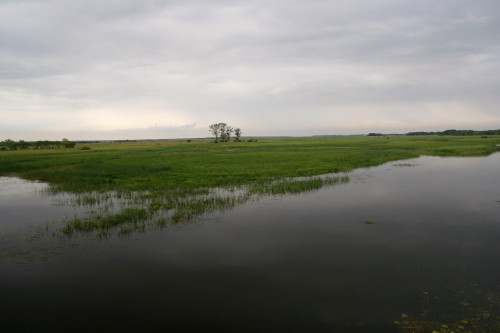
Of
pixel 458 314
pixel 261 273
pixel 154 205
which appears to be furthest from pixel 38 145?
pixel 458 314

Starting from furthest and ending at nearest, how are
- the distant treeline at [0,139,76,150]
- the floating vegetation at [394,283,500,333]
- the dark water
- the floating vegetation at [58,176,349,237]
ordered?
the distant treeline at [0,139,76,150]
the floating vegetation at [58,176,349,237]
the dark water
the floating vegetation at [394,283,500,333]

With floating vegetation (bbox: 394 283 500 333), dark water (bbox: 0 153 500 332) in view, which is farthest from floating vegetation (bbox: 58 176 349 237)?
floating vegetation (bbox: 394 283 500 333)

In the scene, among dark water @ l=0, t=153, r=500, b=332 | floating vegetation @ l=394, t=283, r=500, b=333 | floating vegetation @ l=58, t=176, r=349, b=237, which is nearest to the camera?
floating vegetation @ l=394, t=283, r=500, b=333

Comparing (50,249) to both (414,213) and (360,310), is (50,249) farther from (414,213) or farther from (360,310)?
(414,213)

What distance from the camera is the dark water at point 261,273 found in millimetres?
7688

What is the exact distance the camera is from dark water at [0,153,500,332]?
769 centimetres

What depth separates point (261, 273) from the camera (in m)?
9.95

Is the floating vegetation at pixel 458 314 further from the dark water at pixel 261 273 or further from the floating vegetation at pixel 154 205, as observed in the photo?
the floating vegetation at pixel 154 205

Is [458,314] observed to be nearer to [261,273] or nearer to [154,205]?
[261,273]

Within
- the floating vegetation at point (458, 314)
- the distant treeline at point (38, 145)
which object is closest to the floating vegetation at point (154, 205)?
the floating vegetation at point (458, 314)

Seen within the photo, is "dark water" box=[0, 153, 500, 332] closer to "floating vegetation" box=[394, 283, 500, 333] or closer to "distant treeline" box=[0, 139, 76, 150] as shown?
"floating vegetation" box=[394, 283, 500, 333]

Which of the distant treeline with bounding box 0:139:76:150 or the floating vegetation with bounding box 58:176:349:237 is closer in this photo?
the floating vegetation with bounding box 58:176:349:237

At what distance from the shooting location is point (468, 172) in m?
31.7

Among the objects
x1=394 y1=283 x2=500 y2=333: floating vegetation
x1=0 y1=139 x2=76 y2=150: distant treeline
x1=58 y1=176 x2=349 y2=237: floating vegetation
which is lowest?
x1=394 y1=283 x2=500 y2=333: floating vegetation
